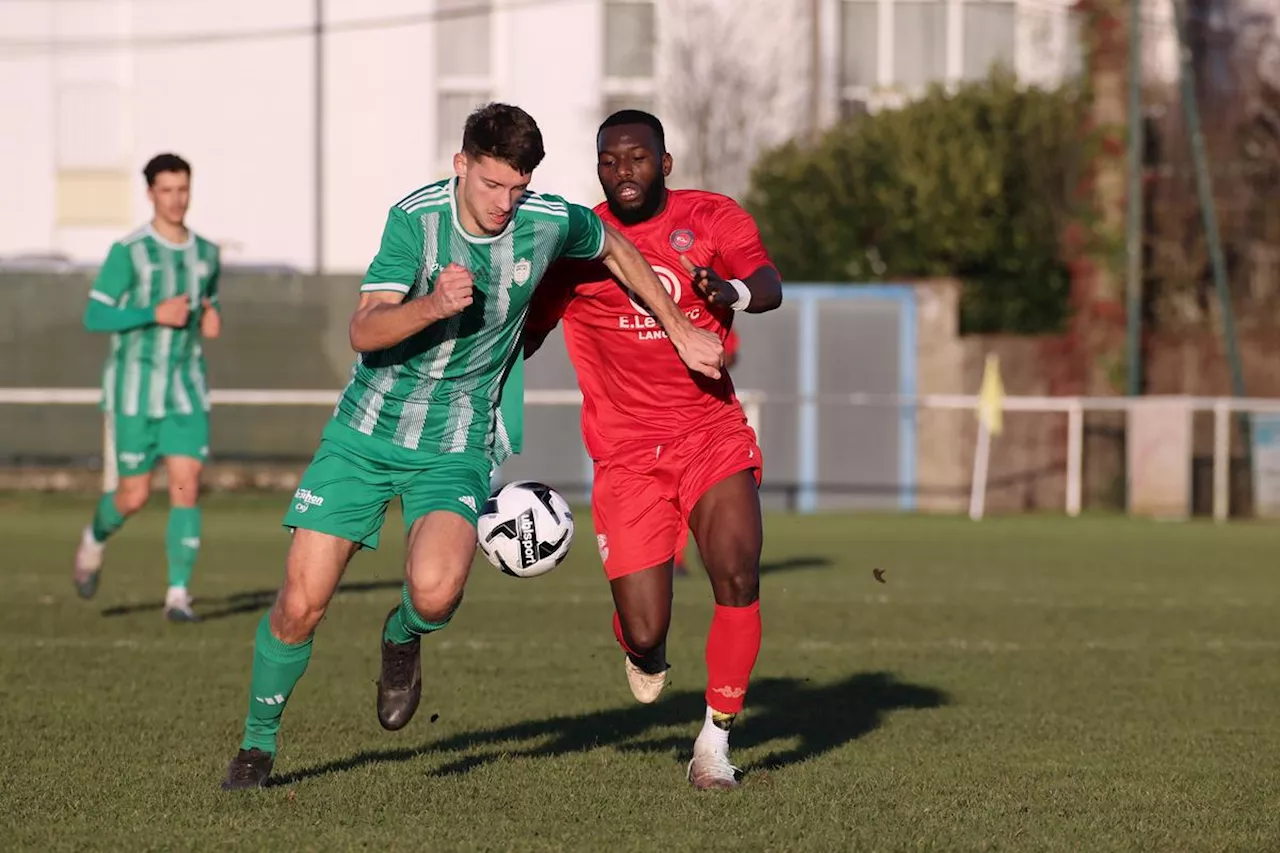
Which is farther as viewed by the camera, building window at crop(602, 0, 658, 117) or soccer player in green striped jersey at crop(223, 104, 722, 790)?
building window at crop(602, 0, 658, 117)

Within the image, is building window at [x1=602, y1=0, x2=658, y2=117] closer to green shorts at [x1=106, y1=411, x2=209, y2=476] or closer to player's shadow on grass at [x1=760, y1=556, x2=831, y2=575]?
player's shadow on grass at [x1=760, y1=556, x2=831, y2=575]

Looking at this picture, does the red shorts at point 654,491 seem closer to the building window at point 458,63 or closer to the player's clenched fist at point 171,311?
the player's clenched fist at point 171,311

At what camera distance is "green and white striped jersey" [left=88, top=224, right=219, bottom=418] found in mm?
11352

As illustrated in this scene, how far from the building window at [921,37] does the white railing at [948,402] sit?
489 inches

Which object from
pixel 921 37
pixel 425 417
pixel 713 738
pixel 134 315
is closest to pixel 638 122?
pixel 425 417

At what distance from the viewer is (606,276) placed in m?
7.11

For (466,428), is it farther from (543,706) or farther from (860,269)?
(860,269)

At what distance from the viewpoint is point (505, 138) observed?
592 cm

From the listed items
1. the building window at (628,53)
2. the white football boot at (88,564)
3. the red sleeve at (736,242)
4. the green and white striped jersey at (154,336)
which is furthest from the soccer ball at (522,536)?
the building window at (628,53)

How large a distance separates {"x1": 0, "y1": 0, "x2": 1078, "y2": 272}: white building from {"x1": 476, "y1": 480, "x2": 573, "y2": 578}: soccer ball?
27407 millimetres

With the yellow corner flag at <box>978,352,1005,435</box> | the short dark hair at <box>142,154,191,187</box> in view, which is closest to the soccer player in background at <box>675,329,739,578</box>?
the short dark hair at <box>142,154,191,187</box>

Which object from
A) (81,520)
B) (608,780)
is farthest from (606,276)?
(81,520)

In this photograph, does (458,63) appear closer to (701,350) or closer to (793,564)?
(793,564)

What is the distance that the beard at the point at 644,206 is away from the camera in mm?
7082
